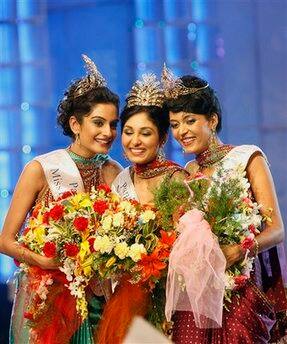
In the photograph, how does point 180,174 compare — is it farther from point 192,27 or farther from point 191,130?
point 192,27

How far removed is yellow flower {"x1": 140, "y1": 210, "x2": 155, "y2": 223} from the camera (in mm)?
3510

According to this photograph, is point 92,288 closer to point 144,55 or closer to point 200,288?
point 200,288

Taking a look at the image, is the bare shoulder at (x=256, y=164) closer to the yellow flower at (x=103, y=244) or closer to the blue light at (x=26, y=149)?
the yellow flower at (x=103, y=244)

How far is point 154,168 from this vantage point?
12.9 ft

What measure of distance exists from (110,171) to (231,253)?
0.90 m

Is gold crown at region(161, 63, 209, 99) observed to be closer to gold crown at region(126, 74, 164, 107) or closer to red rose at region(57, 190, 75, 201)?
gold crown at region(126, 74, 164, 107)

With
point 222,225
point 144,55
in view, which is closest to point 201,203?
point 222,225

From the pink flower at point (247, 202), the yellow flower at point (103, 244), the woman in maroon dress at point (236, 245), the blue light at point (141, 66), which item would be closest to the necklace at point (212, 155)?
the woman in maroon dress at point (236, 245)

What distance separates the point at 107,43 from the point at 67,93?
1696 mm

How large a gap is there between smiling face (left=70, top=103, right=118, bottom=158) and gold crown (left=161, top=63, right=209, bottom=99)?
0.26m

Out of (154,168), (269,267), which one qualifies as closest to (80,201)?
(154,168)

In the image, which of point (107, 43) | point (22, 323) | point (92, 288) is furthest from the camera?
point (107, 43)

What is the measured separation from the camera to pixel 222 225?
3.47 m

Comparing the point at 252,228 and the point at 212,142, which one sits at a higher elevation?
the point at 212,142
